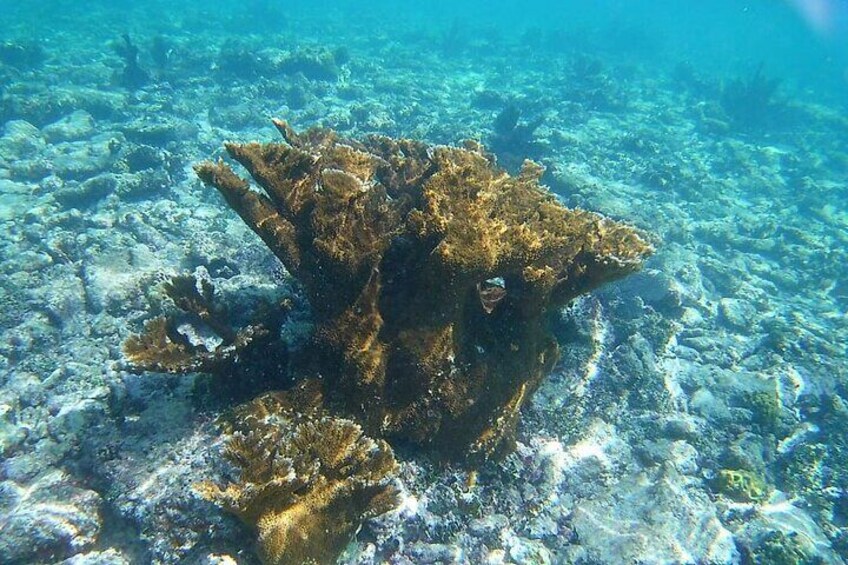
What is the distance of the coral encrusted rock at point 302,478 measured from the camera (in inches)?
118

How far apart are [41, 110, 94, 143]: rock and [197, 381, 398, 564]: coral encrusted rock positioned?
14145mm

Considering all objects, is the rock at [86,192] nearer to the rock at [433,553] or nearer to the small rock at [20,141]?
the small rock at [20,141]

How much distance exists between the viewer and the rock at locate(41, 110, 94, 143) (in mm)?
13547

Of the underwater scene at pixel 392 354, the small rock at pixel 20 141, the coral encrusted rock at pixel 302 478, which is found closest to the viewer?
the coral encrusted rock at pixel 302 478

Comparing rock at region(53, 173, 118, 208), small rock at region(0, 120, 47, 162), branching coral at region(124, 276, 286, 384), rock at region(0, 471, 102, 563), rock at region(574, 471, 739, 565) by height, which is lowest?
small rock at region(0, 120, 47, 162)

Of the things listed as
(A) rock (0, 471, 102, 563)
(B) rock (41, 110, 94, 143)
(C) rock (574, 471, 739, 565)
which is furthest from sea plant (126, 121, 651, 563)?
(B) rock (41, 110, 94, 143)

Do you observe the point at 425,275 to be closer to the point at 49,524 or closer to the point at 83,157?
the point at 49,524

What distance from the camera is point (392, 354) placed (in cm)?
390

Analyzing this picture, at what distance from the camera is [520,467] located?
539cm

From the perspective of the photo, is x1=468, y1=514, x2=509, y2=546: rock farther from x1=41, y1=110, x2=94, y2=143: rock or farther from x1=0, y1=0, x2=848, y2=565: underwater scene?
x1=41, y1=110, x2=94, y2=143: rock

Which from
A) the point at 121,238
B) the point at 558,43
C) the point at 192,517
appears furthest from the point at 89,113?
the point at 558,43

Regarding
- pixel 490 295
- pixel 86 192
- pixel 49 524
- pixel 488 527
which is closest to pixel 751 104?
pixel 490 295

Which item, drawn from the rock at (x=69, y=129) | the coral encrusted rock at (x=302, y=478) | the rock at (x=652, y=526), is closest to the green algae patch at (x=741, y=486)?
the rock at (x=652, y=526)

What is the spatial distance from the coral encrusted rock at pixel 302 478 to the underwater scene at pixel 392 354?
0.02 m
